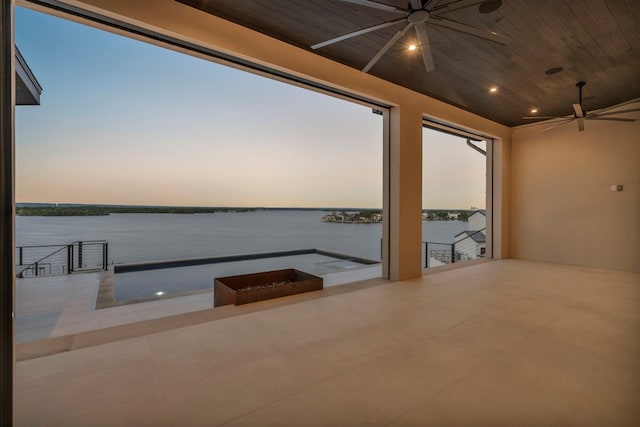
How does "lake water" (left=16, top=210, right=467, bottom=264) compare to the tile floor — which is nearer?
the tile floor

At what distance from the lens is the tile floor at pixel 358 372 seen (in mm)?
1597

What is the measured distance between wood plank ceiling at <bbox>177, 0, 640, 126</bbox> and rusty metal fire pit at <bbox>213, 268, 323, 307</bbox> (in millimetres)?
3095

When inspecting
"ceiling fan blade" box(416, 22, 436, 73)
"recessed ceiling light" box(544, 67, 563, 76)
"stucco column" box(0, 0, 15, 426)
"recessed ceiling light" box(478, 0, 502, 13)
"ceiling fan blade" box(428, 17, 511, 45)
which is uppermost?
"recessed ceiling light" box(544, 67, 563, 76)

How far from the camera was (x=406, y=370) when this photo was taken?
6.71 feet

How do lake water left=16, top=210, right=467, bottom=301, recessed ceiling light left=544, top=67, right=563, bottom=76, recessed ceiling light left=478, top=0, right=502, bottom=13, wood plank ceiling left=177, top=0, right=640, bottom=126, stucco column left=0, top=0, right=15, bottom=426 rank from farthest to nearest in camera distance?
lake water left=16, top=210, right=467, bottom=301, recessed ceiling light left=544, top=67, right=563, bottom=76, wood plank ceiling left=177, top=0, right=640, bottom=126, recessed ceiling light left=478, top=0, right=502, bottom=13, stucco column left=0, top=0, right=15, bottom=426

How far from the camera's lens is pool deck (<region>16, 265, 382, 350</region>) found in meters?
3.31

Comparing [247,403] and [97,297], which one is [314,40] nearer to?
[247,403]

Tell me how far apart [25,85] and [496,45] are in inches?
230

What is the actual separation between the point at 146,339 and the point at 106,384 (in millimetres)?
664

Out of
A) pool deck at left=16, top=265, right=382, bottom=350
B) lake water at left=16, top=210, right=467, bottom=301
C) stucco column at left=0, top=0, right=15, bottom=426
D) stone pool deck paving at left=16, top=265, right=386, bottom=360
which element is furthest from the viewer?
lake water at left=16, top=210, right=467, bottom=301

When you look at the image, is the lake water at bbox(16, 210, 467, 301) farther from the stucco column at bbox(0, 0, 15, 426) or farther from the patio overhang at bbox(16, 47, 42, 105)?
the stucco column at bbox(0, 0, 15, 426)

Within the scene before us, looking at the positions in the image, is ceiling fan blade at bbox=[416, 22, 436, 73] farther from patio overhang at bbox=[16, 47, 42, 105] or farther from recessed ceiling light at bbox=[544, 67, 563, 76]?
patio overhang at bbox=[16, 47, 42, 105]

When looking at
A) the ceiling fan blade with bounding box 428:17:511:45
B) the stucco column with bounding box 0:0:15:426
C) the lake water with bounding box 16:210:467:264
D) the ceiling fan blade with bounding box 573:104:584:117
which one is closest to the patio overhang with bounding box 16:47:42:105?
the stucco column with bounding box 0:0:15:426

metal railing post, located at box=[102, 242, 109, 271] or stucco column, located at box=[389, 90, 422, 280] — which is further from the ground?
stucco column, located at box=[389, 90, 422, 280]
